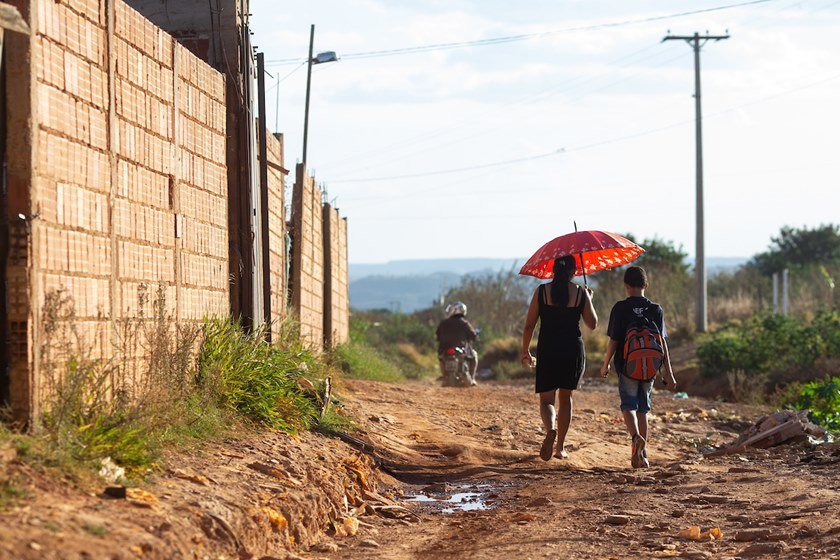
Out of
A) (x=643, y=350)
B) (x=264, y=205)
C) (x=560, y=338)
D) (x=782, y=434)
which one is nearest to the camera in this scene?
(x=643, y=350)

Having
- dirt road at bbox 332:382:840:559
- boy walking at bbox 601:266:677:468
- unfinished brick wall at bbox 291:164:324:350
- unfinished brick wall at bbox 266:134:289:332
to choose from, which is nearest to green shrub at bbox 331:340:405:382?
unfinished brick wall at bbox 291:164:324:350

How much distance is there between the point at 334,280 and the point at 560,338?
392 inches

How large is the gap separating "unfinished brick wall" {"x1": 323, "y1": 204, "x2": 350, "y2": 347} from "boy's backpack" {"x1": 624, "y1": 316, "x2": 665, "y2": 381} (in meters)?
8.51

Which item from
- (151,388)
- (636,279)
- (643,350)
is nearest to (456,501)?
(643,350)

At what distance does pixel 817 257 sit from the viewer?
5900 cm

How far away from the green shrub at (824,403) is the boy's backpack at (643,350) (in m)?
3.43

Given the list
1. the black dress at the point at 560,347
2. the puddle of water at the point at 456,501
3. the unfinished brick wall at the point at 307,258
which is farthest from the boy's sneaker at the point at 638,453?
the unfinished brick wall at the point at 307,258

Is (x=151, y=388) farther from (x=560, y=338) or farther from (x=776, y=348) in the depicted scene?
(x=776, y=348)

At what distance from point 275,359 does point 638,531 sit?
418 cm

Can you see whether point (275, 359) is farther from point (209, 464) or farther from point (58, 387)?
point (58, 387)

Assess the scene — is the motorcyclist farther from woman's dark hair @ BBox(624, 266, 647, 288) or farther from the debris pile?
woman's dark hair @ BBox(624, 266, 647, 288)

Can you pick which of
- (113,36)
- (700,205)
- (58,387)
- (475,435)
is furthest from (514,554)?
(700,205)

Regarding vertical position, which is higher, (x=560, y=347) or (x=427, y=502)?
(x=560, y=347)

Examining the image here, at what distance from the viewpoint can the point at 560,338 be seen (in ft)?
33.4
